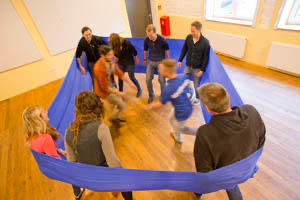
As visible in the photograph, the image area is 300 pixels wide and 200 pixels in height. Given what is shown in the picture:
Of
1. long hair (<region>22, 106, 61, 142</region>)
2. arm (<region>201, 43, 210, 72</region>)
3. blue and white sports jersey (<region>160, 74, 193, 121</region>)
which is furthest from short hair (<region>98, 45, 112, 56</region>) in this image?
arm (<region>201, 43, 210, 72</region>)

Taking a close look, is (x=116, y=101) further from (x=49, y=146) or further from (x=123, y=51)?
(x=49, y=146)

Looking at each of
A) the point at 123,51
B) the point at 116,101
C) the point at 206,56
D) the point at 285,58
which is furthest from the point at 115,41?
the point at 285,58

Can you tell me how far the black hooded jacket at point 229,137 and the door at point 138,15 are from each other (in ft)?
17.1

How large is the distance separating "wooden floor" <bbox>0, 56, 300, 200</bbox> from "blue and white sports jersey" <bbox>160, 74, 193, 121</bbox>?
0.69m

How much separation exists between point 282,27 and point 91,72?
3.65 metres

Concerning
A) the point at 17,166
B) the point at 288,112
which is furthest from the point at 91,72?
the point at 288,112

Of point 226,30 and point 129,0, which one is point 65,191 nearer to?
point 226,30

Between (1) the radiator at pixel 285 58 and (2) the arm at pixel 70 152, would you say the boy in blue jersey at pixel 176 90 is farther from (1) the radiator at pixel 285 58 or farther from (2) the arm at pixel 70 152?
(1) the radiator at pixel 285 58

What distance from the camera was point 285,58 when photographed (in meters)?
3.24

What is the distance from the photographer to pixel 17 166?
248 cm

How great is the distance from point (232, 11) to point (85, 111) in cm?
447

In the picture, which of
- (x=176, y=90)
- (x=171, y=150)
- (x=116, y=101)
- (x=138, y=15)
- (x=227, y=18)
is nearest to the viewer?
(x=176, y=90)

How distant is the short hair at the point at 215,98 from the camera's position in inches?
41.2

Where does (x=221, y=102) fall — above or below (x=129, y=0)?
below
